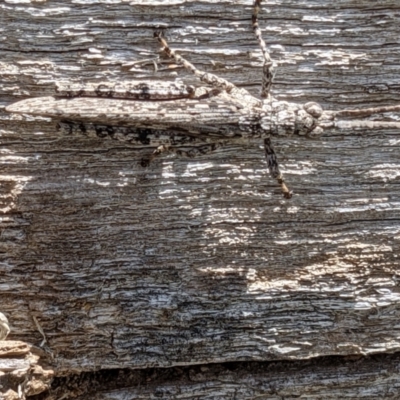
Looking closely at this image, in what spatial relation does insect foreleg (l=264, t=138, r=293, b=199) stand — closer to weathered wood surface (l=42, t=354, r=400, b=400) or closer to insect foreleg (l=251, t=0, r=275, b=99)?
insect foreleg (l=251, t=0, r=275, b=99)

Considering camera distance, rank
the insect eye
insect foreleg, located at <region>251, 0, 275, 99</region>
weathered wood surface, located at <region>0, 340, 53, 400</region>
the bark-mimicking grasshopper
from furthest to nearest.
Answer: the insect eye
insect foreleg, located at <region>251, 0, 275, 99</region>
the bark-mimicking grasshopper
weathered wood surface, located at <region>0, 340, 53, 400</region>

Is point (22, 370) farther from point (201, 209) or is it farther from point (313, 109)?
point (313, 109)

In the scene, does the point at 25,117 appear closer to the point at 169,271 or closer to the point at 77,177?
the point at 77,177

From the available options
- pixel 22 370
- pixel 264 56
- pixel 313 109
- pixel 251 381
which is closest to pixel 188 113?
pixel 264 56

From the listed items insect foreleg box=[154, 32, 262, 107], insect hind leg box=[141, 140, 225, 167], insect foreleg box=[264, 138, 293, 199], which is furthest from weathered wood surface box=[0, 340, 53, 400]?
insect foreleg box=[154, 32, 262, 107]

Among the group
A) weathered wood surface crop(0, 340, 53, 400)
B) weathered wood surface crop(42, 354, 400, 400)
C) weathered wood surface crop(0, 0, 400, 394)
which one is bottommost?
weathered wood surface crop(42, 354, 400, 400)

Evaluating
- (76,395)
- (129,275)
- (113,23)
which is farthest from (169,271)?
(113,23)

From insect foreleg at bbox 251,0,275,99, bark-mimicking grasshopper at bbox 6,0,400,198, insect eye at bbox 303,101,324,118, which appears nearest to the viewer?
bark-mimicking grasshopper at bbox 6,0,400,198
